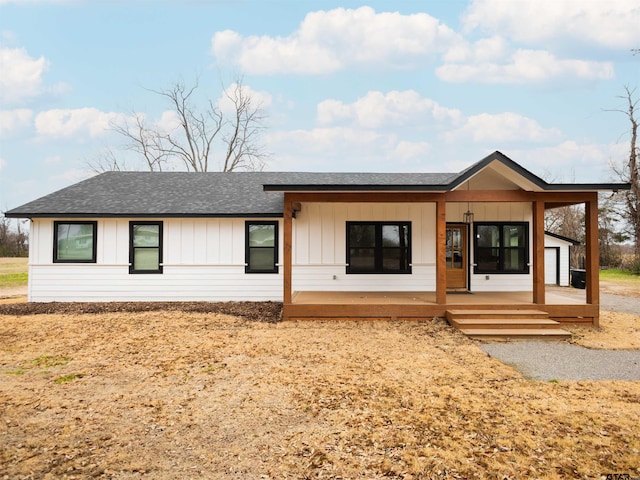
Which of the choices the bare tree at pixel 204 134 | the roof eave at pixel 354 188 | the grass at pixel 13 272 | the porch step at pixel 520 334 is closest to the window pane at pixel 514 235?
the roof eave at pixel 354 188

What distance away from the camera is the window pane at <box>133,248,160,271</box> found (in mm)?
11180

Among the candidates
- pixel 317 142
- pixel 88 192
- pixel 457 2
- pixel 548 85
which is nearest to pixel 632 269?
pixel 548 85

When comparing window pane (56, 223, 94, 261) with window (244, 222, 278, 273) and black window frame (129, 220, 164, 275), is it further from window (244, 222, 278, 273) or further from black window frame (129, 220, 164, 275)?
window (244, 222, 278, 273)

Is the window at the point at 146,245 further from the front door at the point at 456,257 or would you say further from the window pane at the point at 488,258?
the window pane at the point at 488,258

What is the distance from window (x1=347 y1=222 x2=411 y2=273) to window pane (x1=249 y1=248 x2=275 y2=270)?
2244 mm

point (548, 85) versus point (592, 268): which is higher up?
point (548, 85)

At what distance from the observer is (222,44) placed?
25.9 m

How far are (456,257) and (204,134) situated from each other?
21.7 m

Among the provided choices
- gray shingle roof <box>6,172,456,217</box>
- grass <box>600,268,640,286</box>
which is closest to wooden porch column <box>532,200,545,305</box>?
gray shingle roof <box>6,172,456,217</box>

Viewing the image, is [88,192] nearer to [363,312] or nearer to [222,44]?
[363,312]

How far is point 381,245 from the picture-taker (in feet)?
36.6

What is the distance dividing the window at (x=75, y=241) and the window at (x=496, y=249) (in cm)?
1102

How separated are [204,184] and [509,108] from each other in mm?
20634

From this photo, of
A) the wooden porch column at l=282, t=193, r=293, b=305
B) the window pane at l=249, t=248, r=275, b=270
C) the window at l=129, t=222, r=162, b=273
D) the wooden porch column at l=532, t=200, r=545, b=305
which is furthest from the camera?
the window pane at l=249, t=248, r=275, b=270
